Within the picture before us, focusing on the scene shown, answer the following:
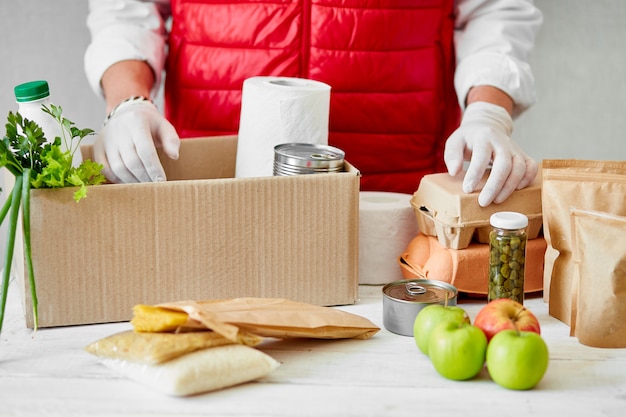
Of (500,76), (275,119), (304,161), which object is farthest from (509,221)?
(500,76)

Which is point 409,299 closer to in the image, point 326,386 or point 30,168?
point 326,386

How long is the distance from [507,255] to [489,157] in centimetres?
22

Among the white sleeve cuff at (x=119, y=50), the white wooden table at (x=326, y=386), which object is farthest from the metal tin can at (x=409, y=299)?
the white sleeve cuff at (x=119, y=50)

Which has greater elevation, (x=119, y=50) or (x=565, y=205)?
(x=119, y=50)

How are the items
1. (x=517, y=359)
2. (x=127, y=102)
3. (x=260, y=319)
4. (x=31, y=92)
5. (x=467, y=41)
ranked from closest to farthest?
(x=517, y=359)
(x=260, y=319)
(x=31, y=92)
(x=127, y=102)
(x=467, y=41)

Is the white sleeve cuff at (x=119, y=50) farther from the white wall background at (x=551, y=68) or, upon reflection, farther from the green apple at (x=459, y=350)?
the green apple at (x=459, y=350)

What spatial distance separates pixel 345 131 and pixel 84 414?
1055mm

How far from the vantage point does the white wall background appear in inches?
103

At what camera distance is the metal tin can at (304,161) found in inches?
55.6

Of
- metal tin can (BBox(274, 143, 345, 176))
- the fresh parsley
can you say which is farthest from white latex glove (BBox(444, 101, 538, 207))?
the fresh parsley

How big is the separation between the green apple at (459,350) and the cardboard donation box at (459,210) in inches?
12.0

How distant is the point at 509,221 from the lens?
1.34m

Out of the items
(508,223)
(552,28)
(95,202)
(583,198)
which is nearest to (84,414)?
(95,202)

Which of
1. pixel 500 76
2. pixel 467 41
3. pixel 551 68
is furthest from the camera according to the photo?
pixel 551 68
